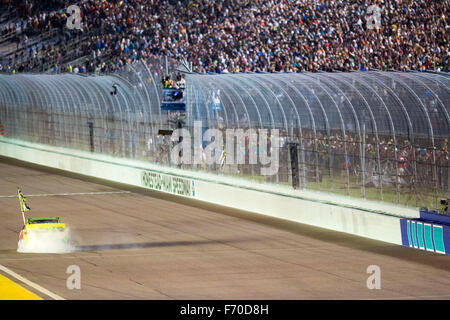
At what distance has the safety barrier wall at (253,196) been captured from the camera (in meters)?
18.9

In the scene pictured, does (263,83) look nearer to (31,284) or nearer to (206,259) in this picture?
(206,259)

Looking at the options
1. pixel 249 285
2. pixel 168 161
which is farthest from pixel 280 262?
pixel 168 161

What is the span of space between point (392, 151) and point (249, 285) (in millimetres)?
5770

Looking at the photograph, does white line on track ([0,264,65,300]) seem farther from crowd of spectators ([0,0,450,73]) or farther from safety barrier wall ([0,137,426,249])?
crowd of spectators ([0,0,450,73])

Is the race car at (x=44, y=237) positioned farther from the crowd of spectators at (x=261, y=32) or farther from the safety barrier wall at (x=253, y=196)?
the crowd of spectators at (x=261, y=32)

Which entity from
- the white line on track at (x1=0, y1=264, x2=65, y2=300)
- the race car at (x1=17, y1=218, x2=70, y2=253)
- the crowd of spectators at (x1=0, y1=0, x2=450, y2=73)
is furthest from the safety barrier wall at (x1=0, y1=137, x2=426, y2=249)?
the crowd of spectators at (x1=0, y1=0, x2=450, y2=73)

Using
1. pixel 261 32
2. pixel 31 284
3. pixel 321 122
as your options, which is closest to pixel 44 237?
pixel 31 284

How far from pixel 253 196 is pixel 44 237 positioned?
24.0ft

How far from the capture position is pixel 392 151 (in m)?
18.9

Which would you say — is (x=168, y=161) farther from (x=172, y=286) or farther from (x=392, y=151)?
(x=172, y=286)

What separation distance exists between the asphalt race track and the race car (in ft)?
1.06

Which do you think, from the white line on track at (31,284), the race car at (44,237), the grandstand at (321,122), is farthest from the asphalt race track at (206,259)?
the grandstand at (321,122)

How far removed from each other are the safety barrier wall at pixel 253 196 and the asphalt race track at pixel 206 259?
367 millimetres

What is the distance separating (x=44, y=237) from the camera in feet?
58.3
